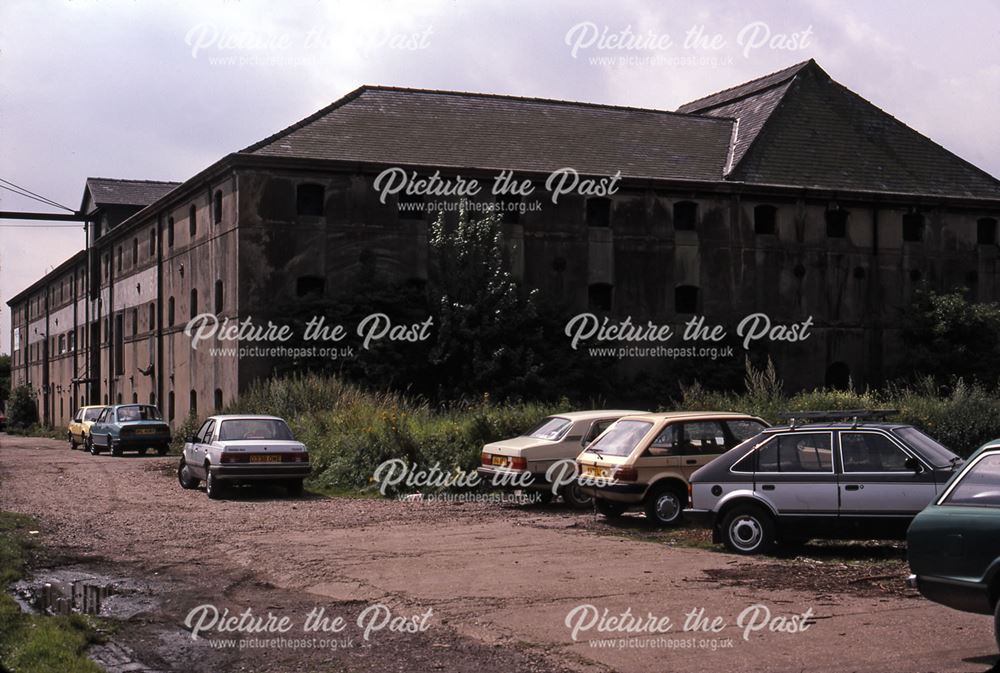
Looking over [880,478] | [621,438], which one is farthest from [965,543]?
[621,438]

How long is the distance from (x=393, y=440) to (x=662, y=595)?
12.6m

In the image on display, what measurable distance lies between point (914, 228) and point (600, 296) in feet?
42.6

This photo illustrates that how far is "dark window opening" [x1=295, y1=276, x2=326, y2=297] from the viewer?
3869 cm

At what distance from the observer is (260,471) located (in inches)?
866

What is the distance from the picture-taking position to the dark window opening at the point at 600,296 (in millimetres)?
41594

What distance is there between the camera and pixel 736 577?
12383 mm

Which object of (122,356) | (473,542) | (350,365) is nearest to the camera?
(473,542)

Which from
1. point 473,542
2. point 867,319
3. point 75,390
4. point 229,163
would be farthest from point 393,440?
point 75,390

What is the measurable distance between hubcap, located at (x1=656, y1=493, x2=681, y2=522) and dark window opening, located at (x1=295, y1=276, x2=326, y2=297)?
→ 2324 centimetres

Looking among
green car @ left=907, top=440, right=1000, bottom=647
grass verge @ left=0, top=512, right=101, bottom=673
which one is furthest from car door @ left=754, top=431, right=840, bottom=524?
grass verge @ left=0, top=512, right=101, bottom=673

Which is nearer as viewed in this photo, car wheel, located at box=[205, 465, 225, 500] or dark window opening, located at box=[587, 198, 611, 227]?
car wheel, located at box=[205, 465, 225, 500]

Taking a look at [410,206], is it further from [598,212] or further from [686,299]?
[686,299]

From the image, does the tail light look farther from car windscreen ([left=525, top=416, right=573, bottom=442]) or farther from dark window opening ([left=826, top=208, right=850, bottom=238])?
dark window opening ([left=826, top=208, right=850, bottom=238])

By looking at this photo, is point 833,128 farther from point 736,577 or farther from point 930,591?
point 930,591
